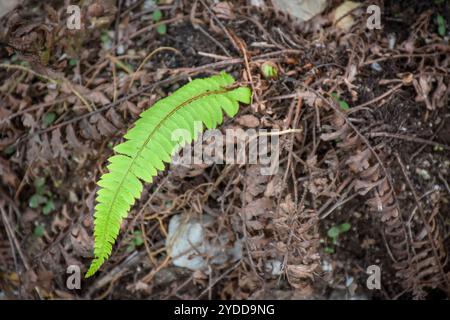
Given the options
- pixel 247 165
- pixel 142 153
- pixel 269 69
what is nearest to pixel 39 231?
pixel 142 153

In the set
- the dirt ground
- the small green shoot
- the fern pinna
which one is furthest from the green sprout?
the small green shoot

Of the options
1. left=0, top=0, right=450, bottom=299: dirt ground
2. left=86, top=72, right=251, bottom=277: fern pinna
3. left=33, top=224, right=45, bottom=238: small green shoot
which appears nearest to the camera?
left=86, top=72, right=251, bottom=277: fern pinna

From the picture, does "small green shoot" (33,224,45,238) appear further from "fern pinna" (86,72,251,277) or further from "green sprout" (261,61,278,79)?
"green sprout" (261,61,278,79)

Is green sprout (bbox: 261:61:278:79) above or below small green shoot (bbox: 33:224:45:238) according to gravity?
above

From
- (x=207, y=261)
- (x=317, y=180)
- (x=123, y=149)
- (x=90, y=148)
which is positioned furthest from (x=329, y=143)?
(x=90, y=148)

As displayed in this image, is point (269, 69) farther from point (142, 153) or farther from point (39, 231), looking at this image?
point (39, 231)

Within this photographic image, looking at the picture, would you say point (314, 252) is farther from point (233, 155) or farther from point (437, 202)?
point (437, 202)
